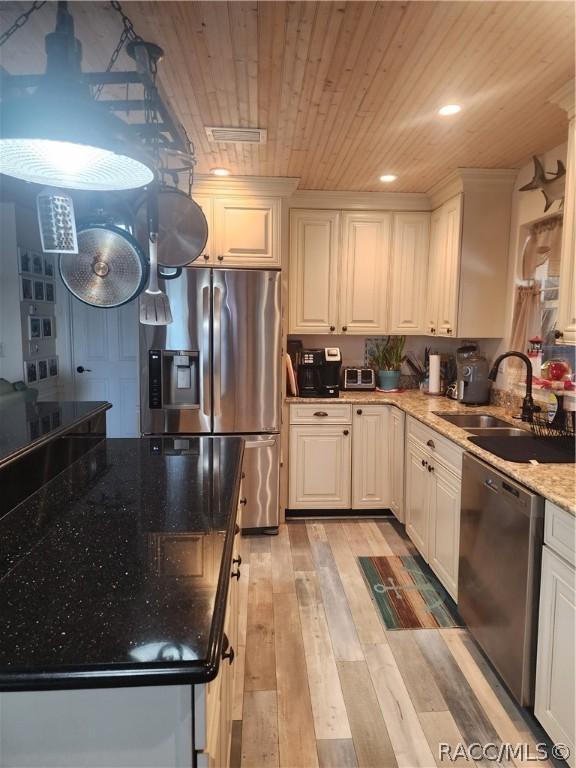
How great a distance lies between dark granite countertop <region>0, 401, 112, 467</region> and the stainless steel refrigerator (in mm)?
950

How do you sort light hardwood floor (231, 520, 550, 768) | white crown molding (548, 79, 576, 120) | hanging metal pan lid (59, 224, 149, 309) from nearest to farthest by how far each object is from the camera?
hanging metal pan lid (59, 224, 149, 309), light hardwood floor (231, 520, 550, 768), white crown molding (548, 79, 576, 120)

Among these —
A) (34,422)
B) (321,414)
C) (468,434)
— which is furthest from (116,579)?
(321,414)

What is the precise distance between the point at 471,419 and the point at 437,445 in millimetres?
433

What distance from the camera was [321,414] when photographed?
3654 mm

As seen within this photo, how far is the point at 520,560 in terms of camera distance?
1.81 m

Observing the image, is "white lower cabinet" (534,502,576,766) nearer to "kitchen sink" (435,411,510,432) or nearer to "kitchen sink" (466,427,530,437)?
"kitchen sink" (466,427,530,437)

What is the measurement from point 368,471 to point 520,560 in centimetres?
194

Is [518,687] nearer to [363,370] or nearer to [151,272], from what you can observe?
[151,272]

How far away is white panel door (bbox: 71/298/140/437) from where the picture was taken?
4.40 m

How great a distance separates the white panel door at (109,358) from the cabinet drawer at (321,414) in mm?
1598

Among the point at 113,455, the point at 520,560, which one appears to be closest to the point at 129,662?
the point at 113,455

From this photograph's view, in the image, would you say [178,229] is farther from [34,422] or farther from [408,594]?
[408,594]

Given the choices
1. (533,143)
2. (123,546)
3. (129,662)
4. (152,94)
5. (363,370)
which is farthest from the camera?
(363,370)

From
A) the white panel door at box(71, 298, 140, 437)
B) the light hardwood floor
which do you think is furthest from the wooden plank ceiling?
the light hardwood floor
